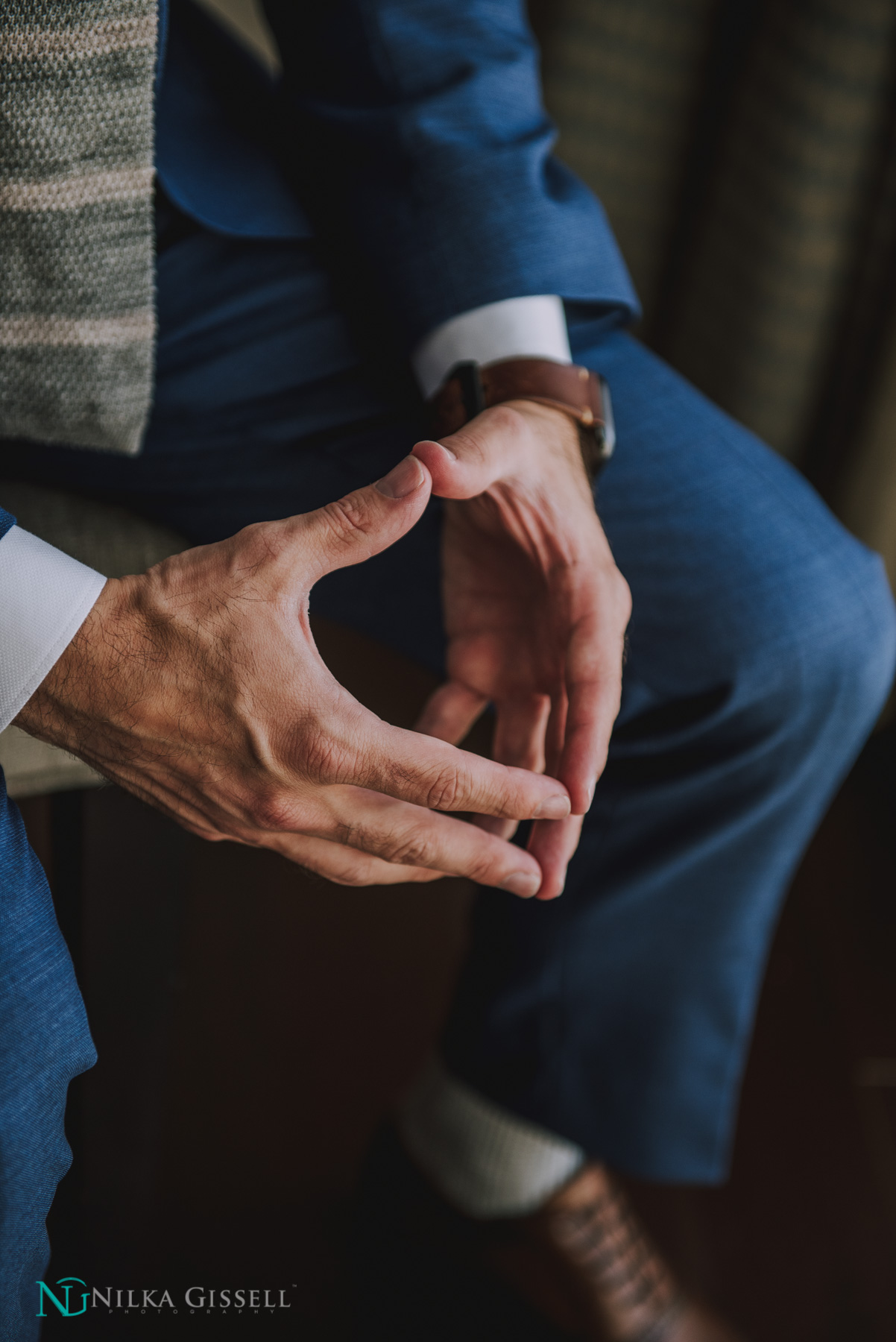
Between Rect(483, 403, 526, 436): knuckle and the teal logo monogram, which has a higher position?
Rect(483, 403, 526, 436): knuckle

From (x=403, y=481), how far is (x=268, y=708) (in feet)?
0.28

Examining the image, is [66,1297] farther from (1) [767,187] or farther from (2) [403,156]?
(1) [767,187]

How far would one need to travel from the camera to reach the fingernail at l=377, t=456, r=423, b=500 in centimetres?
30

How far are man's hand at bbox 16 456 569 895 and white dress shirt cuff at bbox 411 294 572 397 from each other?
205mm

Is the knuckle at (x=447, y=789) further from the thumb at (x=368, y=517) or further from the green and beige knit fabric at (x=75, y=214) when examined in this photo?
the green and beige knit fabric at (x=75, y=214)

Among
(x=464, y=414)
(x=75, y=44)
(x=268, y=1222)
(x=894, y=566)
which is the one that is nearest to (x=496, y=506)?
(x=464, y=414)

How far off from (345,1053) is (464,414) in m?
0.56

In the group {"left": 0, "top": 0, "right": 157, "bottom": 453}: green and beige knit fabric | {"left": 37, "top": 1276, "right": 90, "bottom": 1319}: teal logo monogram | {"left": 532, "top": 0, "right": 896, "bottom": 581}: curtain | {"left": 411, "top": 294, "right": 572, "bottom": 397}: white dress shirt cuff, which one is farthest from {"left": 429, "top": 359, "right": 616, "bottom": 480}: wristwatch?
{"left": 532, "top": 0, "right": 896, "bottom": 581}: curtain

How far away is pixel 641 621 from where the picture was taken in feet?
1.65

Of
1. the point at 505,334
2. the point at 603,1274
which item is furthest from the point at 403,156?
the point at 603,1274

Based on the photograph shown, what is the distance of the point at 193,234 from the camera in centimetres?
49

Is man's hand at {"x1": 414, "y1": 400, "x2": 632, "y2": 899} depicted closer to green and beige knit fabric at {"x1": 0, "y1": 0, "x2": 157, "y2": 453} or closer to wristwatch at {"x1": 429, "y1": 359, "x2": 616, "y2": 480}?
wristwatch at {"x1": 429, "y1": 359, "x2": 616, "y2": 480}

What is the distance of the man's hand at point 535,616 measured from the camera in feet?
1.21

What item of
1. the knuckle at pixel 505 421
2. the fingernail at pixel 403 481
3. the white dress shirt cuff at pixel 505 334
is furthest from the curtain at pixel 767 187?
the fingernail at pixel 403 481
